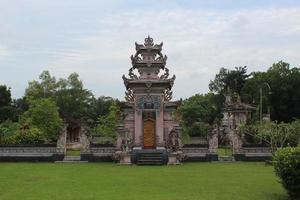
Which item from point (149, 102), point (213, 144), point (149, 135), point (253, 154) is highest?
point (149, 102)

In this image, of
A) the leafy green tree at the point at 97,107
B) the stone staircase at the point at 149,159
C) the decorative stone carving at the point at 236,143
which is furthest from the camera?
the leafy green tree at the point at 97,107

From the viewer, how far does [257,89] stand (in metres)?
62.5

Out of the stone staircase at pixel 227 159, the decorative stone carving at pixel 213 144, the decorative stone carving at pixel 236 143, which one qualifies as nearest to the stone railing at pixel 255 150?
the decorative stone carving at pixel 236 143

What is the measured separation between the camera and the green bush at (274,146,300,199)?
13805 millimetres

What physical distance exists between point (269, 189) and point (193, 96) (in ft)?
222

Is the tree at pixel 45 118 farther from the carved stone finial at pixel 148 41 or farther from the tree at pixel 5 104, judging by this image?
the carved stone finial at pixel 148 41

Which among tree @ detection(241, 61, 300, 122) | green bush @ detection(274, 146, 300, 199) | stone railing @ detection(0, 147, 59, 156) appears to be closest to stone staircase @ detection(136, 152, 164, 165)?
stone railing @ detection(0, 147, 59, 156)

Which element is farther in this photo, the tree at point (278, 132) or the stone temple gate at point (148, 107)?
the stone temple gate at point (148, 107)

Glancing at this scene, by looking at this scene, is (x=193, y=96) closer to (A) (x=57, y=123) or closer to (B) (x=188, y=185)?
(A) (x=57, y=123)

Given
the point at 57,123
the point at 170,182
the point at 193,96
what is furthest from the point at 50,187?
the point at 193,96

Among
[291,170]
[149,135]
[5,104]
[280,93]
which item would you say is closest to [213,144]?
[149,135]

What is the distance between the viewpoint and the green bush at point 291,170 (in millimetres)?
13805

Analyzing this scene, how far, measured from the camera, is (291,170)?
13.8 metres

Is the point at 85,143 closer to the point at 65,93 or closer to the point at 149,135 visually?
the point at 149,135
